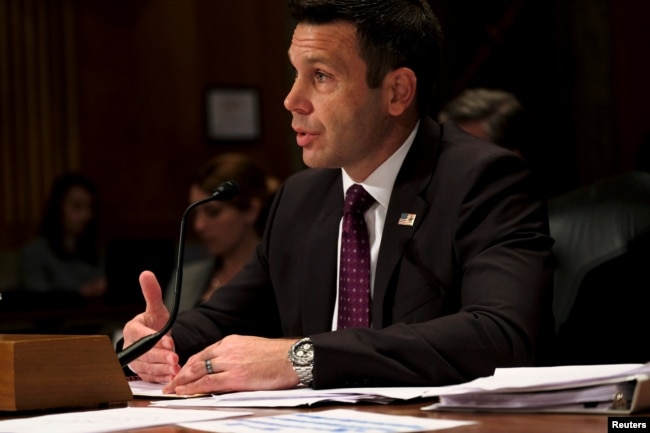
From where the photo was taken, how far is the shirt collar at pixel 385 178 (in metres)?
2.39

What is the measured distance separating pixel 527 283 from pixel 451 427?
719 mm

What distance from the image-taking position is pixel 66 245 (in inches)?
269

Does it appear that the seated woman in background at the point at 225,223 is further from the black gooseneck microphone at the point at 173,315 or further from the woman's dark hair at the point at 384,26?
the black gooseneck microphone at the point at 173,315

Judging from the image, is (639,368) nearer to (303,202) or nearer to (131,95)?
(303,202)

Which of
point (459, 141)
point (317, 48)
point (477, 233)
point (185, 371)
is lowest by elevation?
point (185, 371)

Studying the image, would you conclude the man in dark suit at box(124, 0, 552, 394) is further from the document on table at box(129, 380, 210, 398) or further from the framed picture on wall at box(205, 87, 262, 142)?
the framed picture on wall at box(205, 87, 262, 142)

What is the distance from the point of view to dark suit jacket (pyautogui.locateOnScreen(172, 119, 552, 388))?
190 centimetres

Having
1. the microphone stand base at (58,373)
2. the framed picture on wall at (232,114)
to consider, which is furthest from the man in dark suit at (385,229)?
the framed picture on wall at (232,114)

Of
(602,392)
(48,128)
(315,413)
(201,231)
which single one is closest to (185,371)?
(315,413)

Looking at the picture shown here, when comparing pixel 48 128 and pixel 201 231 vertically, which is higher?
pixel 48 128

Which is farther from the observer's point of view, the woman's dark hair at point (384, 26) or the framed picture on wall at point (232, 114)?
the framed picture on wall at point (232, 114)

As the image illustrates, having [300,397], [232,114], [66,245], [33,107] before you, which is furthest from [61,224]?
[300,397]

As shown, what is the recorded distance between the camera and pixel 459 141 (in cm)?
246

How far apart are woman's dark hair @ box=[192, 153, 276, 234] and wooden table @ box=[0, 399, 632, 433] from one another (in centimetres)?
275
